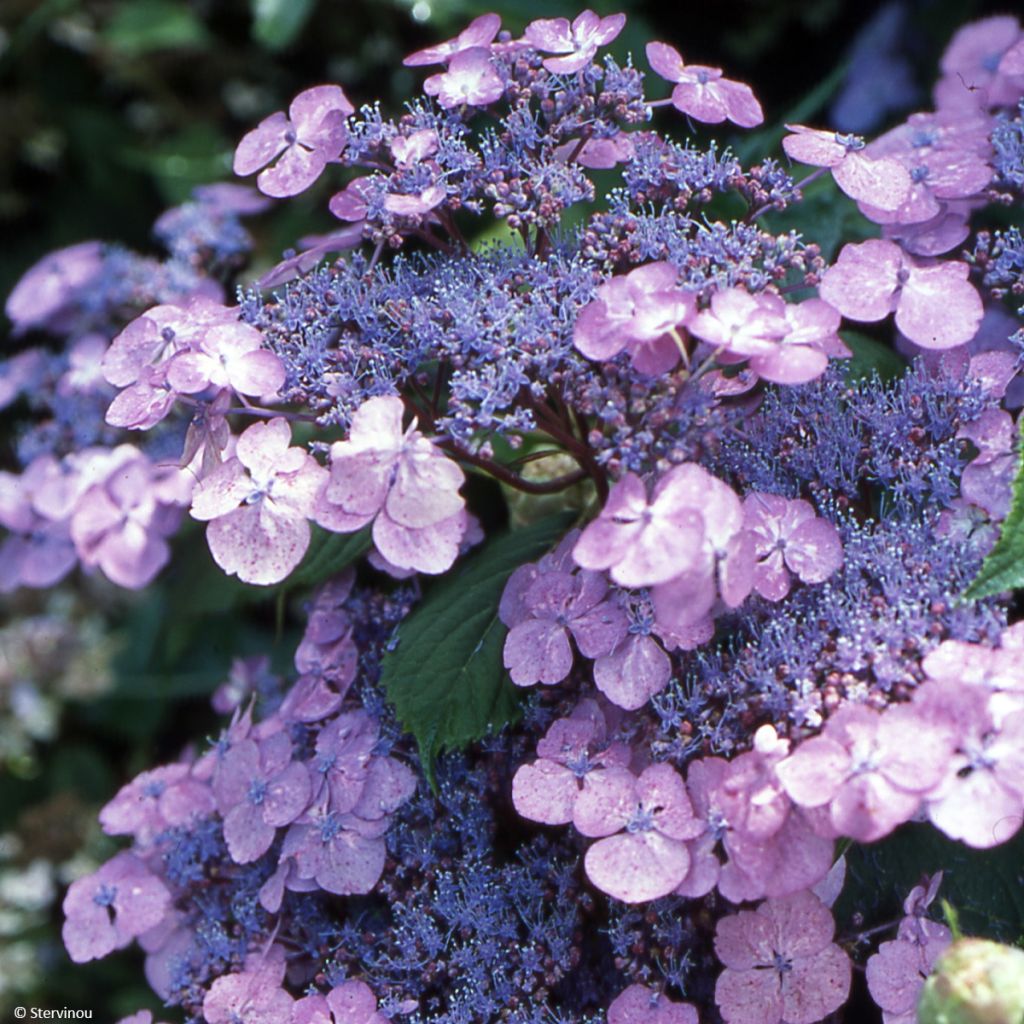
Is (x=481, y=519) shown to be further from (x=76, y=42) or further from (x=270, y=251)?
(x=76, y=42)

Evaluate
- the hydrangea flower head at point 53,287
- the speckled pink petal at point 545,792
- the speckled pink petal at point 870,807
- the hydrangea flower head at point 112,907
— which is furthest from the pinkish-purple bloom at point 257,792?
the hydrangea flower head at point 53,287

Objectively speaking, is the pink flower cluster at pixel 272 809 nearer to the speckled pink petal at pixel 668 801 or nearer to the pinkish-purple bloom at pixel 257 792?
the pinkish-purple bloom at pixel 257 792

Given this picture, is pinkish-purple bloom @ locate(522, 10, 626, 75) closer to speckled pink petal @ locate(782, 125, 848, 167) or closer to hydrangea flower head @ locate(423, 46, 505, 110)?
hydrangea flower head @ locate(423, 46, 505, 110)

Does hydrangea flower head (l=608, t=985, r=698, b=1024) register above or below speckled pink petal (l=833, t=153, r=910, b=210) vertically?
below

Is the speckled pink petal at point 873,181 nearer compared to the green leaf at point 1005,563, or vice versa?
the green leaf at point 1005,563

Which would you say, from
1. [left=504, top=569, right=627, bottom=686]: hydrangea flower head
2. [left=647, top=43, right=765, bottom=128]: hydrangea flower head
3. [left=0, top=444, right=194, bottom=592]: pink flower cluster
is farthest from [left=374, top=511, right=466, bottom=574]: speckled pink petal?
[left=0, top=444, right=194, bottom=592]: pink flower cluster

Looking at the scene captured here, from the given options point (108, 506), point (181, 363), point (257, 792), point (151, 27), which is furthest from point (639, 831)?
point (151, 27)

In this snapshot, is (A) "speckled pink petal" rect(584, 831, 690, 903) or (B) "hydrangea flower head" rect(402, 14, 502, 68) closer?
(A) "speckled pink petal" rect(584, 831, 690, 903)
